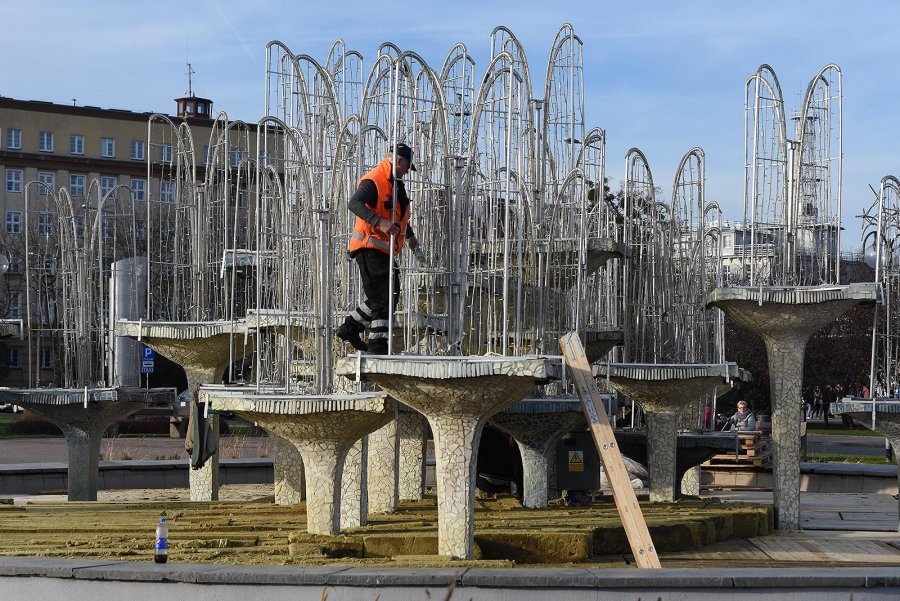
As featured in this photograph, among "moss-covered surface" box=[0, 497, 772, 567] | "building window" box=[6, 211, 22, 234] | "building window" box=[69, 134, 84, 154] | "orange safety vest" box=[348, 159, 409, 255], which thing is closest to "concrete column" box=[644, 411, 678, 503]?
"moss-covered surface" box=[0, 497, 772, 567]

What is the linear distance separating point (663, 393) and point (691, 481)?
18.5 feet

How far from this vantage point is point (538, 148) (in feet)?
81.2

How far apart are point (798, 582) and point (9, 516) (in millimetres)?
13300

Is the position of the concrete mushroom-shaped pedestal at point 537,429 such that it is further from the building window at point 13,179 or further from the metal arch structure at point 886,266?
the building window at point 13,179

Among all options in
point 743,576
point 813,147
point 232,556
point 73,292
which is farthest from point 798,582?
point 73,292

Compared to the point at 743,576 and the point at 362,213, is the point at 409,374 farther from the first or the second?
the point at 743,576

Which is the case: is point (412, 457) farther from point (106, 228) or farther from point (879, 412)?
point (106, 228)

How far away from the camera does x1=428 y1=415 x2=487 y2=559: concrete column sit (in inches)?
708

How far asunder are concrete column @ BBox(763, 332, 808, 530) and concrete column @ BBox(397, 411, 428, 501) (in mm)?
6362

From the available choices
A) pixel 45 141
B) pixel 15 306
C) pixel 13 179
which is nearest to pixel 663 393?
pixel 15 306

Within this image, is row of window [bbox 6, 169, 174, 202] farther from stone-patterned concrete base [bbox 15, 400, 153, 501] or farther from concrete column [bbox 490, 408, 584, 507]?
concrete column [bbox 490, 408, 584, 507]

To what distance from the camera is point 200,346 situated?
2742cm

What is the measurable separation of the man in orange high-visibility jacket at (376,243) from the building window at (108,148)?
3054 inches

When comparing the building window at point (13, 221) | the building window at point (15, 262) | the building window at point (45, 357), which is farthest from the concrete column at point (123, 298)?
the building window at point (13, 221)
